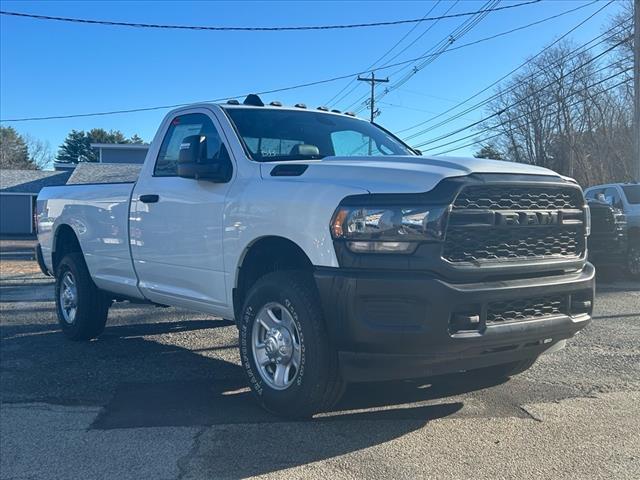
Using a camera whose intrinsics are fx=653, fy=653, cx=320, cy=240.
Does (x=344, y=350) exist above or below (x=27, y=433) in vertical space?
above

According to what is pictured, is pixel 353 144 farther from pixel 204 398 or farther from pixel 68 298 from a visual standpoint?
pixel 68 298

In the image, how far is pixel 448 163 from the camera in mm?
4113

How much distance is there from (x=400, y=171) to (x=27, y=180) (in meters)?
46.7

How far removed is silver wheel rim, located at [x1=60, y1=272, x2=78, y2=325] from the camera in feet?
23.7

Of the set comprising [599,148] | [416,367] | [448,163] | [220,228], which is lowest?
[416,367]

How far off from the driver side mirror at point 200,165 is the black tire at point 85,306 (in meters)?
2.74

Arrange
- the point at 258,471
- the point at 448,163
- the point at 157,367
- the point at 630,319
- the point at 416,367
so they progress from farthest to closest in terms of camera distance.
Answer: the point at 630,319 < the point at 157,367 < the point at 448,163 < the point at 416,367 < the point at 258,471

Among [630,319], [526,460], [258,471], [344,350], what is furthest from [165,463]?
[630,319]

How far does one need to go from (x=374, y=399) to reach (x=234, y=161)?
6.80 feet

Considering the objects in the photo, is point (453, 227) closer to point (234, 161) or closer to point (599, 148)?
point (234, 161)

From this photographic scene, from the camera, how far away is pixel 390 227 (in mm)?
3719

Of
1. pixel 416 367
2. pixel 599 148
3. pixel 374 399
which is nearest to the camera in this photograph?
pixel 416 367

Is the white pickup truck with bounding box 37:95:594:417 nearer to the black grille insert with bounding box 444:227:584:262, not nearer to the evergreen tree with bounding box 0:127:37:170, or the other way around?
the black grille insert with bounding box 444:227:584:262

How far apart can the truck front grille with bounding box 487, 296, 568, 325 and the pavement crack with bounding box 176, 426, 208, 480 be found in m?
1.90
